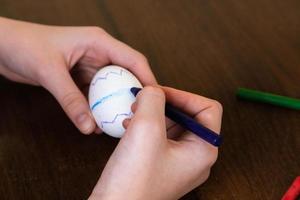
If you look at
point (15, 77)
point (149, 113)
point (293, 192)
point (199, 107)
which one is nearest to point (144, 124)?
point (149, 113)

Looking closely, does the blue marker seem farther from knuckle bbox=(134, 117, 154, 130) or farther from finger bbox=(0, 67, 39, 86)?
finger bbox=(0, 67, 39, 86)

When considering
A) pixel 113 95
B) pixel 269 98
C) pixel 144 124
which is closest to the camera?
pixel 144 124

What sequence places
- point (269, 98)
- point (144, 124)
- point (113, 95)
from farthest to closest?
point (269, 98)
point (113, 95)
point (144, 124)

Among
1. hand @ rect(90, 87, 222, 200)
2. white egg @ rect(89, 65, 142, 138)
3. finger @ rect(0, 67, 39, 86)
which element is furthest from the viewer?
finger @ rect(0, 67, 39, 86)

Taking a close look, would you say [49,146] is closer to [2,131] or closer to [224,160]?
[2,131]

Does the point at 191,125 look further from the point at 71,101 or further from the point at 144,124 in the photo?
the point at 71,101

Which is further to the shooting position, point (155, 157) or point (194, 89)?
point (194, 89)

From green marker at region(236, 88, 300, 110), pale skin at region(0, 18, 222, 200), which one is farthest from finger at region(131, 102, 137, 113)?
green marker at region(236, 88, 300, 110)
